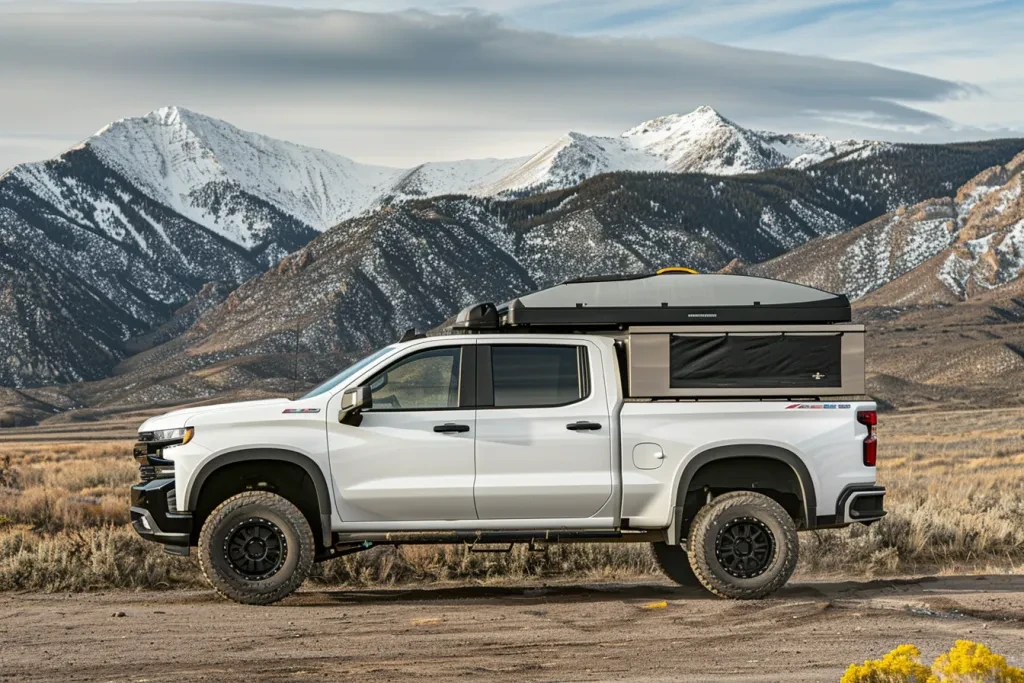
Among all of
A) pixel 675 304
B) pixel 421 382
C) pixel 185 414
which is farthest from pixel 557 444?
pixel 185 414

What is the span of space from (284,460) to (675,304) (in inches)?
126

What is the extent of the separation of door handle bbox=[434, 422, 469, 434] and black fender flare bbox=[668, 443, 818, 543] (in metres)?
1.68

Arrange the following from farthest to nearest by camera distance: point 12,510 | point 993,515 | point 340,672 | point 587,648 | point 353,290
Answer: point 353,290 < point 12,510 < point 993,515 < point 587,648 < point 340,672

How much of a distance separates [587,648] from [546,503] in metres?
1.76

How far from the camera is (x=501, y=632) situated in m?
9.41

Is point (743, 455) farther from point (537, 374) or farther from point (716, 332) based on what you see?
point (537, 374)

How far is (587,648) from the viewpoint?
886cm

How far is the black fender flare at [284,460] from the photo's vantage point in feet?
34.2

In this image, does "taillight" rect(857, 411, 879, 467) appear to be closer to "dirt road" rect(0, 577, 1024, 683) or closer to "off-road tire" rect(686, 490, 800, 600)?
"off-road tire" rect(686, 490, 800, 600)

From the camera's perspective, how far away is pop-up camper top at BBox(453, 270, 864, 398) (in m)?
10.6

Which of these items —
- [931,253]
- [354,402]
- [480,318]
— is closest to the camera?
[354,402]

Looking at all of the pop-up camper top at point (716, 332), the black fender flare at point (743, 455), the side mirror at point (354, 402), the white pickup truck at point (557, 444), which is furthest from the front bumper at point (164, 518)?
the black fender flare at point (743, 455)

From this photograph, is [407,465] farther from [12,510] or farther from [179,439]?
[12,510]

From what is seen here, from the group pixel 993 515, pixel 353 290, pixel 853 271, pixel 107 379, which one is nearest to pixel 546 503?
A: pixel 993 515
